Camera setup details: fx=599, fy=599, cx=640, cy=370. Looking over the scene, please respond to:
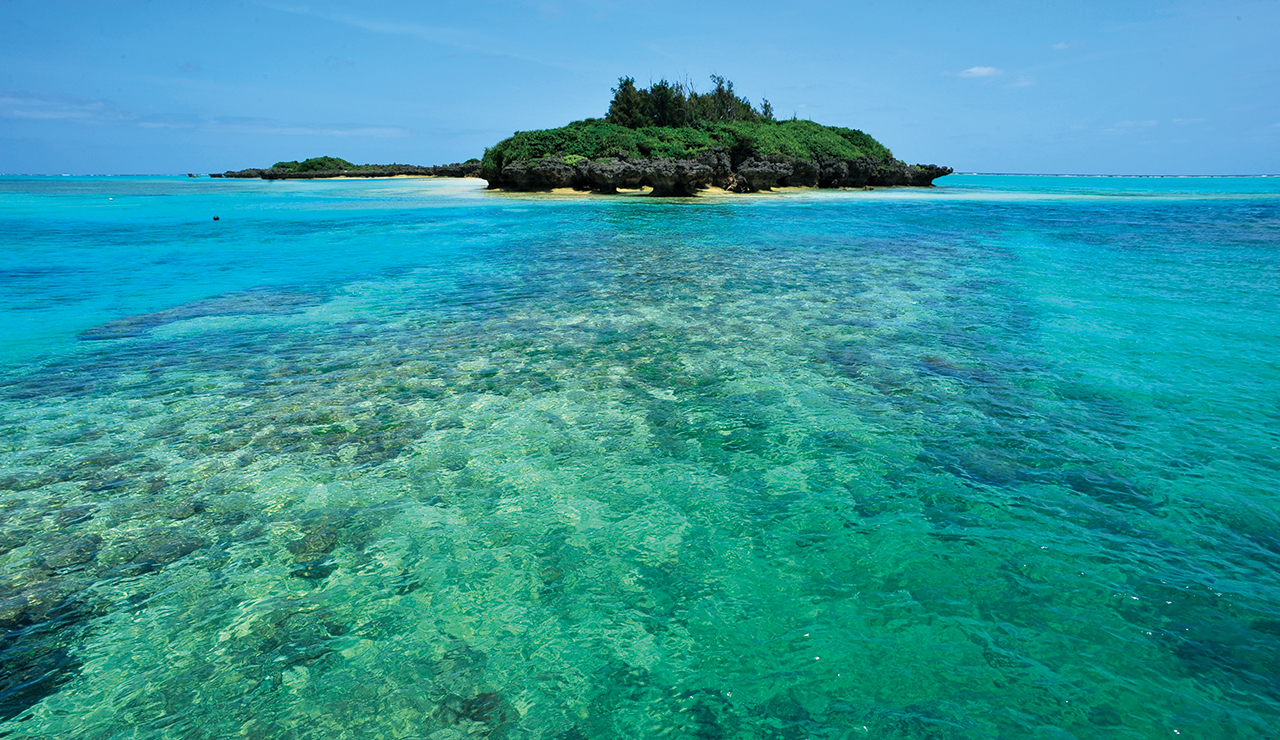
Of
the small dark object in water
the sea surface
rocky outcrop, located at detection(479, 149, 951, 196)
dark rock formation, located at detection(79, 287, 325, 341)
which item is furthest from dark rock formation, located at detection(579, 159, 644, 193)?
the small dark object in water

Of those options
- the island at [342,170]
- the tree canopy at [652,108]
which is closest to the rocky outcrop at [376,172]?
the island at [342,170]

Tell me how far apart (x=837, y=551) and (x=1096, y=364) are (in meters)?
6.34

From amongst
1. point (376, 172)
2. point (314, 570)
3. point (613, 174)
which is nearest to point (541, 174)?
point (613, 174)

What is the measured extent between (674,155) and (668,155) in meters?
0.58

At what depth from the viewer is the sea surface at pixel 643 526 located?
10.0 feet

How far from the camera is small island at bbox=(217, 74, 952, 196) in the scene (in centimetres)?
4903

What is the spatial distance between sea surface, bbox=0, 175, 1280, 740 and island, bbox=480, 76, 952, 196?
133 ft

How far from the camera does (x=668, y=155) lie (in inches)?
1986

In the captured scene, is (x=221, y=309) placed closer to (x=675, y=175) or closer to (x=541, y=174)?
(x=675, y=175)

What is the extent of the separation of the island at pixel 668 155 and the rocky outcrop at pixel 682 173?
85 millimetres

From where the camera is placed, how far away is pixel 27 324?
35.6 feet

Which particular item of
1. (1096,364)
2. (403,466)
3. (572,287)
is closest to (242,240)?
(572,287)

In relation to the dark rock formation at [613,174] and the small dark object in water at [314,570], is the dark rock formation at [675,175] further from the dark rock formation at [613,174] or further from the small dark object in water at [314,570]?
the small dark object in water at [314,570]

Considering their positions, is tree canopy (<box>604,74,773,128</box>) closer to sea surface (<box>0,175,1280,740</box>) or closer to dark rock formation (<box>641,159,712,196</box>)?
dark rock formation (<box>641,159,712,196</box>)
